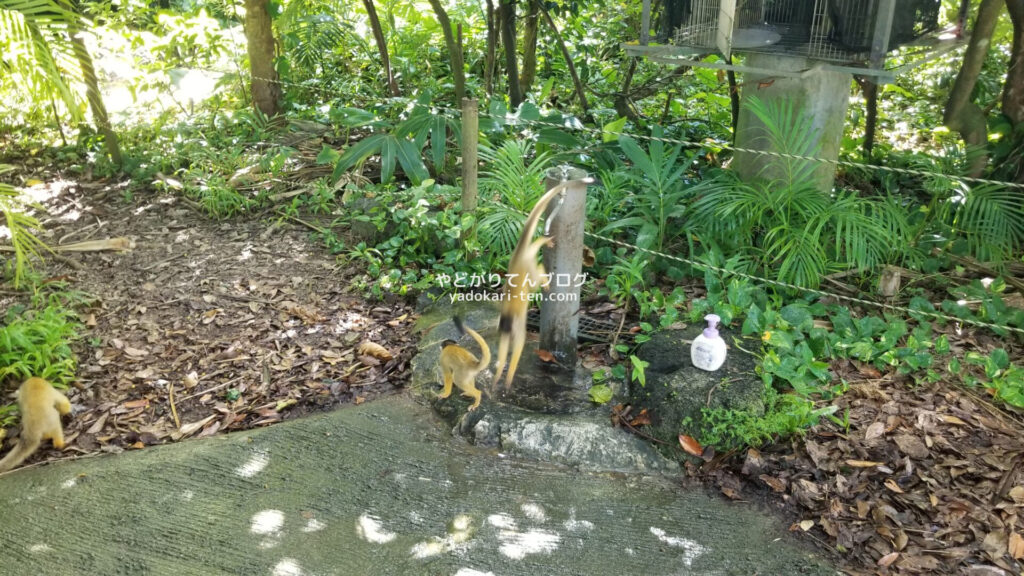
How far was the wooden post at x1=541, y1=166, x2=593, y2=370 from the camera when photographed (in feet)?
10.1

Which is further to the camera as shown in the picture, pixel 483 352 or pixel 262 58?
pixel 262 58

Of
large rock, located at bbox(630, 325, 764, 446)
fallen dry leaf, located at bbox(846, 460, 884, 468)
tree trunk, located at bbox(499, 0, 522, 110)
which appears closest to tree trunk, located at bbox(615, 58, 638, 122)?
tree trunk, located at bbox(499, 0, 522, 110)

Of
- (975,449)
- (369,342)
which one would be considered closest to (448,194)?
(369,342)

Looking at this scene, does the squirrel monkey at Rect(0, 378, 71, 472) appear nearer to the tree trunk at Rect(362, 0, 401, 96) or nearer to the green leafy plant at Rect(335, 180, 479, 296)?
the green leafy plant at Rect(335, 180, 479, 296)

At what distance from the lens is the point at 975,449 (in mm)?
2910

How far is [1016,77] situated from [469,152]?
360 cm

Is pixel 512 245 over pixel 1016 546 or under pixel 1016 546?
over

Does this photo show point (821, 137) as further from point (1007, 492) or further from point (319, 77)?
point (319, 77)

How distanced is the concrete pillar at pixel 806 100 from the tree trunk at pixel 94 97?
4348mm

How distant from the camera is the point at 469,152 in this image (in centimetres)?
386

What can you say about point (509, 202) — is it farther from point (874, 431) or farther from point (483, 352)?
point (874, 431)

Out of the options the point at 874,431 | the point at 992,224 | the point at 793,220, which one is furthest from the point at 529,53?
the point at 874,431

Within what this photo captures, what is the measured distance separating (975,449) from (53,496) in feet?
11.8

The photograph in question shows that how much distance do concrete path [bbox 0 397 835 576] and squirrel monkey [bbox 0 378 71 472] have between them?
13 centimetres
